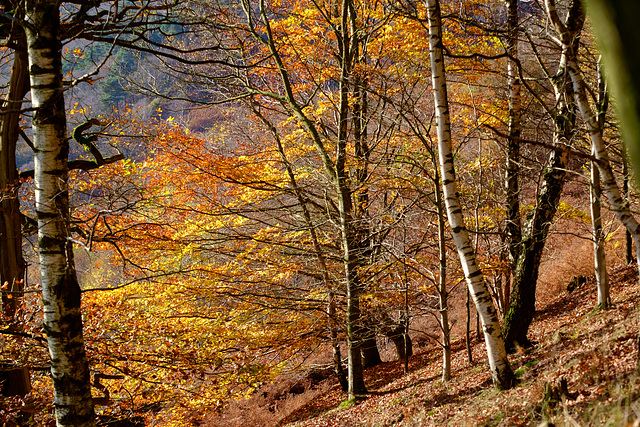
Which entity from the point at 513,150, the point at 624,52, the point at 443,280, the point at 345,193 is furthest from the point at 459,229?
the point at 624,52

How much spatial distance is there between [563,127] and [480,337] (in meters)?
7.16

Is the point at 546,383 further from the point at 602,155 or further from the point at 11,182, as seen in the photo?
the point at 11,182

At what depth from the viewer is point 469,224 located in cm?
1038

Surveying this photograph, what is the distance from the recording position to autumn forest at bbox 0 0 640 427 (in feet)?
14.8

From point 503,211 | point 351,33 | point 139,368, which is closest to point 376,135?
point 351,33

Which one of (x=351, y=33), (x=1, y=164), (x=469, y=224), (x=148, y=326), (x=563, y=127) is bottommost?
(x=148, y=326)

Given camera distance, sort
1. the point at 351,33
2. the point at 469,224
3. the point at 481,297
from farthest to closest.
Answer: the point at 469,224
the point at 351,33
the point at 481,297

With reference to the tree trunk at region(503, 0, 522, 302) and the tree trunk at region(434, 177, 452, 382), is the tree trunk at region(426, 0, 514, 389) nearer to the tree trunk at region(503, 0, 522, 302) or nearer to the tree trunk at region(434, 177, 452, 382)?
the tree trunk at region(434, 177, 452, 382)

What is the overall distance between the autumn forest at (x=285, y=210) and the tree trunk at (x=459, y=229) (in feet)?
0.08

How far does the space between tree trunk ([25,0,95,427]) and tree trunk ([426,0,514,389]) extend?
4.15m

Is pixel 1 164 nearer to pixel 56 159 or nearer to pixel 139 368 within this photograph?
pixel 139 368

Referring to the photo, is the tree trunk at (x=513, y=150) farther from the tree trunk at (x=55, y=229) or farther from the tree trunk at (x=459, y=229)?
the tree trunk at (x=55, y=229)

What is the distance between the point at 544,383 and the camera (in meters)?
4.62

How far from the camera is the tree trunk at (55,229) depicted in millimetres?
3824
